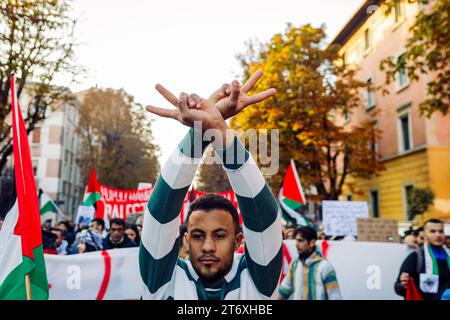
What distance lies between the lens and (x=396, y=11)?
20844 mm

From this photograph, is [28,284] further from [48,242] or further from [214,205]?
[48,242]

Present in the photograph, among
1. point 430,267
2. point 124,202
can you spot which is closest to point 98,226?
point 124,202

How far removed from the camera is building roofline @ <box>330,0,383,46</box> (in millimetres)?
22578

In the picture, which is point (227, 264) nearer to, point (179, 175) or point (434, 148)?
point (179, 175)

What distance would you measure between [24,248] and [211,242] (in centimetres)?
133

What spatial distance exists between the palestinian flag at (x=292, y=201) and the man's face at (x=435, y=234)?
4276mm

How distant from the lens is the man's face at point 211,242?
6.13ft

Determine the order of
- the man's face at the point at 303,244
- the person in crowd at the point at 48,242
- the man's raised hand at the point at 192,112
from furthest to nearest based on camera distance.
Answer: the person in crowd at the point at 48,242 → the man's face at the point at 303,244 → the man's raised hand at the point at 192,112

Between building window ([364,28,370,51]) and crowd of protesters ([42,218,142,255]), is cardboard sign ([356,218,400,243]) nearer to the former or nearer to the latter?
crowd of protesters ([42,218,142,255])

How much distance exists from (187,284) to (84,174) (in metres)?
35.2

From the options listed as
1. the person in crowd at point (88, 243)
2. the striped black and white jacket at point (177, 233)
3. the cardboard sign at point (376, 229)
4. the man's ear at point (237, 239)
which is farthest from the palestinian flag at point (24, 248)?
the cardboard sign at point (376, 229)

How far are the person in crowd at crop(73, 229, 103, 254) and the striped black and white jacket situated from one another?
546 centimetres

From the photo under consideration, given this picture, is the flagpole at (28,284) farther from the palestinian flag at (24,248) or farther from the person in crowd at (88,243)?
the person in crowd at (88,243)
